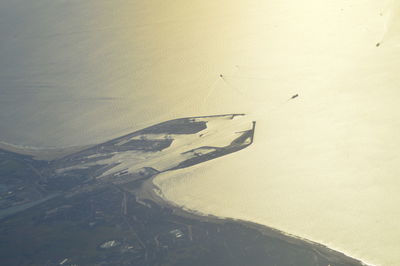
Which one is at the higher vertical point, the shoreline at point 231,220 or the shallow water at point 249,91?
the shallow water at point 249,91

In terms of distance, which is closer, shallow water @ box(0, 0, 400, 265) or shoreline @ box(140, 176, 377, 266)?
shoreline @ box(140, 176, 377, 266)

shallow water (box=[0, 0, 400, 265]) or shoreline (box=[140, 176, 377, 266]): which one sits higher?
shallow water (box=[0, 0, 400, 265])

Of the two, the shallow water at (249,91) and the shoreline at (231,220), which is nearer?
the shoreline at (231,220)

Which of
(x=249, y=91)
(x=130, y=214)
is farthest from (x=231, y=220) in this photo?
(x=249, y=91)

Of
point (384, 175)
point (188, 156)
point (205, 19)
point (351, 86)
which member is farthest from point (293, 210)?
point (205, 19)

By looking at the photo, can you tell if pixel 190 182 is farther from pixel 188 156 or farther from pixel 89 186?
pixel 89 186
